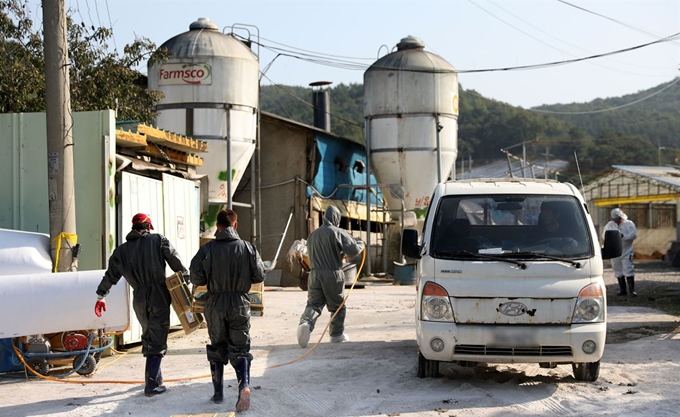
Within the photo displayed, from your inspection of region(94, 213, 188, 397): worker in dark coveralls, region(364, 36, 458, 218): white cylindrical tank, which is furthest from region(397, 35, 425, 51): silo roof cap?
region(94, 213, 188, 397): worker in dark coveralls

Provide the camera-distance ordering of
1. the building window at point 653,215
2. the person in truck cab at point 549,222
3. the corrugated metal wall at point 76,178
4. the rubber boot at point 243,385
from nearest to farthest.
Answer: the rubber boot at point 243,385 < the person in truck cab at point 549,222 < the corrugated metal wall at point 76,178 < the building window at point 653,215

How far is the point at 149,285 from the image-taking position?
838cm

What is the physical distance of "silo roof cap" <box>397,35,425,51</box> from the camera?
27.9 metres

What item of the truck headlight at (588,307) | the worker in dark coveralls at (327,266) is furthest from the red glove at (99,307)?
the truck headlight at (588,307)

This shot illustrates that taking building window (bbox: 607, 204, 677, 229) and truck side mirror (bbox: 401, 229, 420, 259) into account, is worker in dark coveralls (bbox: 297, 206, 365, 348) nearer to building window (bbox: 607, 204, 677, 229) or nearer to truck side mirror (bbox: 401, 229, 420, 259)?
truck side mirror (bbox: 401, 229, 420, 259)

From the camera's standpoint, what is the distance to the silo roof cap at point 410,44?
27.9 m

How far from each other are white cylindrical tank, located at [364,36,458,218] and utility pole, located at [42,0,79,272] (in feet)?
56.7

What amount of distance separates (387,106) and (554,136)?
70.7 metres

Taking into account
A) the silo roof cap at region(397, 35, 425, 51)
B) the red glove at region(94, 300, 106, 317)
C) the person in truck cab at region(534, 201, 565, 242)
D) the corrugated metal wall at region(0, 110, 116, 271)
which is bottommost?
the red glove at region(94, 300, 106, 317)

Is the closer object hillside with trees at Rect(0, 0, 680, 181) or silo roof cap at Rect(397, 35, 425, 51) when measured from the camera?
hillside with trees at Rect(0, 0, 680, 181)

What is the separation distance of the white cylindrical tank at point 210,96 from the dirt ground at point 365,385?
10.7 m

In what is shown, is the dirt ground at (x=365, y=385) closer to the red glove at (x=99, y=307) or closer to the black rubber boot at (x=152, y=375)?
the black rubber boot at (x=152, y=375)

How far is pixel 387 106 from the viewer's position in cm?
2695

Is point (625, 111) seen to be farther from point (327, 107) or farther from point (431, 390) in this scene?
point (431, 390)
